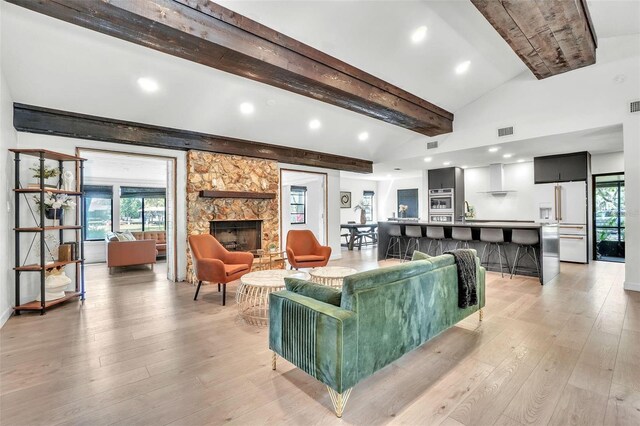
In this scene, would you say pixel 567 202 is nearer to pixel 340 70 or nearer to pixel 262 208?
pixel 340 70

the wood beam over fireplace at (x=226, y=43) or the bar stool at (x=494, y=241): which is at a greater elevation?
the wood beam over fireplace at (x=226, y=43)

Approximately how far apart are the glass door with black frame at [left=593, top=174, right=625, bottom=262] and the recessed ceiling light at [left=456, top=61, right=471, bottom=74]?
5.12 meters

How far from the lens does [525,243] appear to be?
519 centimetres

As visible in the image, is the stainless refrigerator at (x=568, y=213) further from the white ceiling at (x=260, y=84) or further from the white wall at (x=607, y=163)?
the white ceiling at (x=260, y=84)

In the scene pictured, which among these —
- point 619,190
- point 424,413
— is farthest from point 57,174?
point 619,190

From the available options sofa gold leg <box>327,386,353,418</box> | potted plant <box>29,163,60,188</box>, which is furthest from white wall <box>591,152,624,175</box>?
potted plant <box>29,163,60,188</box>

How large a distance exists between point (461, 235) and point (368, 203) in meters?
6.37

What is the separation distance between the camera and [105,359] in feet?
8.25

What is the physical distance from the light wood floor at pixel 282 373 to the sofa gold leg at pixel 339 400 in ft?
0.17

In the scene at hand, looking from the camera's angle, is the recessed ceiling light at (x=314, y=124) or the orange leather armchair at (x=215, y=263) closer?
the orange leather armchair at (x=215, y=263)

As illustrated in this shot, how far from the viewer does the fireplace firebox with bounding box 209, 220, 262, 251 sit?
231 inches

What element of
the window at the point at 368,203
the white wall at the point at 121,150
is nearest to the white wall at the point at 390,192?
the window at the point at 368,203

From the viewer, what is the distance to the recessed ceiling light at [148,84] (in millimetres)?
3834

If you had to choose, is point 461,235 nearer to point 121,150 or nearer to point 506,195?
point 506,195
